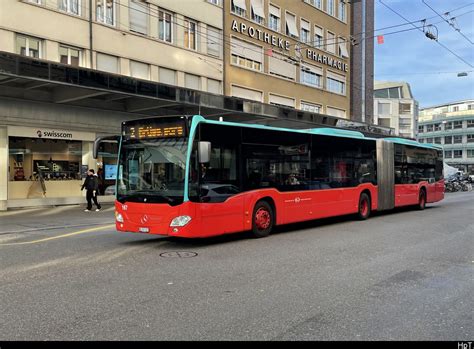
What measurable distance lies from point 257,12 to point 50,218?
20875 mm

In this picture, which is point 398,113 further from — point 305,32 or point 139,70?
point 139,70

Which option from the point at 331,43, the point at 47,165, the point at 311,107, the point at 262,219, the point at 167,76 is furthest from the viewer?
the point at 331,43

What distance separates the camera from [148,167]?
32.3 ft

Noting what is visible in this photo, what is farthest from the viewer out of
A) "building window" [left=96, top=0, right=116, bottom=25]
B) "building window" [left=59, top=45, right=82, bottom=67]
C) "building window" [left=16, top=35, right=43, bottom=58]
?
"building window" [left=96, top=0, right=116, bottom=25]

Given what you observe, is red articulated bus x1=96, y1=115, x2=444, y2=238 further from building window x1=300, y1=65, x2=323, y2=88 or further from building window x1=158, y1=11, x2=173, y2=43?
building window x1=300, y1=65, x2=323, y2=88

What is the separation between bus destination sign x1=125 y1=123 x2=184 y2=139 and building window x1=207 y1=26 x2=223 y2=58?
1810cm

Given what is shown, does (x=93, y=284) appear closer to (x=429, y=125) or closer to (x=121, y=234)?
(x=121, y=234)

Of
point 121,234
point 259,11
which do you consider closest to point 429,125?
point 259,11

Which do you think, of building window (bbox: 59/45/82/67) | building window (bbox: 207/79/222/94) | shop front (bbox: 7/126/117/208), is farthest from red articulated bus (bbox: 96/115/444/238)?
building window (bbox: 207/79/222/94)

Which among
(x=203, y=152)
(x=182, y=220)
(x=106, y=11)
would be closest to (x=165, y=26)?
(x=106, y=11)

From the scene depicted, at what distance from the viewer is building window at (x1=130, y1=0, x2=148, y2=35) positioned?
22.9 meters

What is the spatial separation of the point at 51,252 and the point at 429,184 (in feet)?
54.5

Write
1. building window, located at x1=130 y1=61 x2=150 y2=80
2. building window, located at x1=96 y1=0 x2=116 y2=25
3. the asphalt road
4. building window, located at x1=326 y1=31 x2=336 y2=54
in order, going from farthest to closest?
1. building window, located at x1=326 y1=31 x2=336 y2=54
2. building window, located at x1=130 y1=61 x2=150 y2=80
3. building window, located at x1=96 y1=0 x2=116 y2=25
4. the asphalt road

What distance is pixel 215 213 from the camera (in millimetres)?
9820
